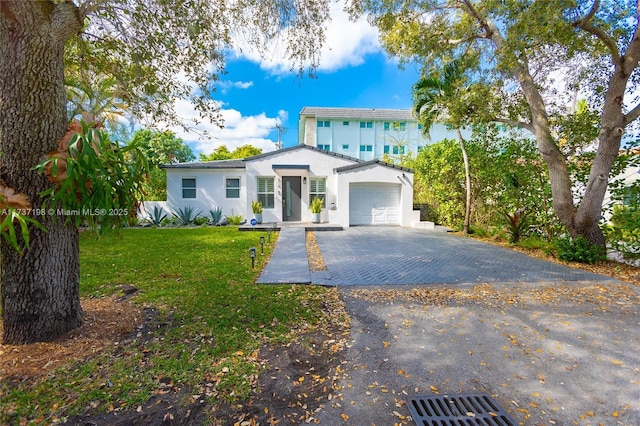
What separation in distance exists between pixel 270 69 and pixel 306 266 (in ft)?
14.2

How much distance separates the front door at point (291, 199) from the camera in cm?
1603

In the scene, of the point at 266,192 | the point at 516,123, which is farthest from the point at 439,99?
the point at 266,192

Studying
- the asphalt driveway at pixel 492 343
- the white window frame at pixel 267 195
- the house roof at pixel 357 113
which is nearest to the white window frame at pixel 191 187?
the white window frame at pixel 267 195

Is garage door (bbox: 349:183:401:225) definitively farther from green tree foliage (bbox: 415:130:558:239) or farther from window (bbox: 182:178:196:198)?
window (bbox: 182:178:196:198)

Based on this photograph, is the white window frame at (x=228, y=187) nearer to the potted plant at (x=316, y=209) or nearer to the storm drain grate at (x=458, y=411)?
the potted plant at (x=316, y=209)

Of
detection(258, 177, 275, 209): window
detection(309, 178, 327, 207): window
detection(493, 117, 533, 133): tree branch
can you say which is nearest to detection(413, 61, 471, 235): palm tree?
detection(493, 117, 533, 133): tree branch

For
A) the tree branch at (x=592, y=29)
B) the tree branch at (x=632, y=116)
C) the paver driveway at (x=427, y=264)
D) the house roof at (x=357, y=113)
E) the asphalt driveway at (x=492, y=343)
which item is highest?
the house roof at (x=357, y=113)

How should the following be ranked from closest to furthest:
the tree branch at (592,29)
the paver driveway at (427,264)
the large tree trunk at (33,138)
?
the large tree trunk at (33,138)
the paver driveway at (427,264)
the tree branch at (592,29)

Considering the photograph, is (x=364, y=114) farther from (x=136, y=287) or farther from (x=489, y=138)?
(x=136, y=287)

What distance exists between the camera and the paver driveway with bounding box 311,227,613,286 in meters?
6.15

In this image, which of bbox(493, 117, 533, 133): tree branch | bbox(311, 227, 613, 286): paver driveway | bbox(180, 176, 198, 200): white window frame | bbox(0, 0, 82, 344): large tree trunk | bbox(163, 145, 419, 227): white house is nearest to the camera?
bbox(0, 0, 82, 344): large tree trunk

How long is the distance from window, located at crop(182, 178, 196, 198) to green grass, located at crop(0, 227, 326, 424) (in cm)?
933

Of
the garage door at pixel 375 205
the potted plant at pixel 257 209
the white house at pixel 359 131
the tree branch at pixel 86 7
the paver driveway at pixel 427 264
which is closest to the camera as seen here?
the tree branch at pixel 86 7

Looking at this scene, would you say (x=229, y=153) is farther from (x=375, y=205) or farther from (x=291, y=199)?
(x=375, y=205)
